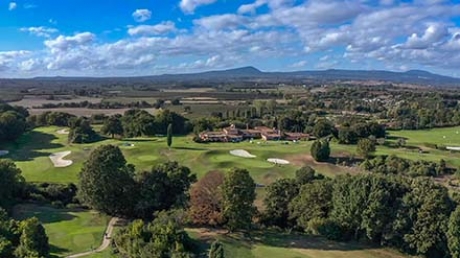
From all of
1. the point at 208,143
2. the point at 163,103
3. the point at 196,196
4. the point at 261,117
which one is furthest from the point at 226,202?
the point at 163,103

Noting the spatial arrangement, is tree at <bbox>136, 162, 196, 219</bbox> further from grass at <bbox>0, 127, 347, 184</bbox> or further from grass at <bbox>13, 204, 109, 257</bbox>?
grass at <bbox>0, 127, 347, 184</bbox>

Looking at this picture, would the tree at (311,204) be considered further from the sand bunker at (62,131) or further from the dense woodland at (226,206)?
the sand bunker at (62,131)

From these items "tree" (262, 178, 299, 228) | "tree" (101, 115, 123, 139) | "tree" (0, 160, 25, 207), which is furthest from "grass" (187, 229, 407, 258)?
"tree" (101, 115, 123, 139)

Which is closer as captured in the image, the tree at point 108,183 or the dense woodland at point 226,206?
the dense woodland at point 226,206

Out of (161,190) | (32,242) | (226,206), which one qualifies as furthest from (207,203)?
(32,242)

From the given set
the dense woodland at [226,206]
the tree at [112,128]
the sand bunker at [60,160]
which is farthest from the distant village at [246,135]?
the dense woodland at [226,206]

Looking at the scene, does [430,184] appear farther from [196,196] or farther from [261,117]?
[261,117]
